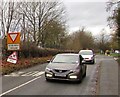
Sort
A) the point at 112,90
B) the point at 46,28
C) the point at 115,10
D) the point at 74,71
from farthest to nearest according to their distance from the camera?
the point at 46,28, the point at 115,10, the point at 74,71, the point at 112,90

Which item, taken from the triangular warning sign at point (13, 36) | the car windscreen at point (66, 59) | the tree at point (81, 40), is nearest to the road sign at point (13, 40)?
the triangular warning sign at point (13, 36)

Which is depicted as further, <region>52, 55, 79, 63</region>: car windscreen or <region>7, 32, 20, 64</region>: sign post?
<region>7, 32, 20, 64</region>: sign post

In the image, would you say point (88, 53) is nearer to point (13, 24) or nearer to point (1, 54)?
point (1, 54)

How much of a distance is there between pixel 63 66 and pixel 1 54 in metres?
13.9

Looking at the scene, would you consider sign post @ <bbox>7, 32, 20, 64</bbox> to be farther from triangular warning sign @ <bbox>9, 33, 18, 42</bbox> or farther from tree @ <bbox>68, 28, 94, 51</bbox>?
tree @ <bbox>68, 28, 94, 51</bbox>

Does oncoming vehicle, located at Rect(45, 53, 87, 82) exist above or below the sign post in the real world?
below

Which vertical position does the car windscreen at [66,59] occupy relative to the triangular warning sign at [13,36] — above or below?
below

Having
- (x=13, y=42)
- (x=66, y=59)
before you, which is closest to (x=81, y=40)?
(x=13, y=42)

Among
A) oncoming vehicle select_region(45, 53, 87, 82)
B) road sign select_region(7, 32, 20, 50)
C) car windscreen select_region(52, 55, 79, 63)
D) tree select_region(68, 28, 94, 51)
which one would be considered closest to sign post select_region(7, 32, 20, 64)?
road sign select_region(7, 32, 20, 50)

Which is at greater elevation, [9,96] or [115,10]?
[115,10]

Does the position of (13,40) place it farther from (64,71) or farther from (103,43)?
(103,43)

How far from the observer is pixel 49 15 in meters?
55.4

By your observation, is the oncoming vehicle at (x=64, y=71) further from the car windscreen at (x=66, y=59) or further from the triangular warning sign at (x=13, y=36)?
the triangular warning sign at (x=13, y=36)

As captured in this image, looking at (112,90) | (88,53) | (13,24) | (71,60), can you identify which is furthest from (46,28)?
(112,90)
